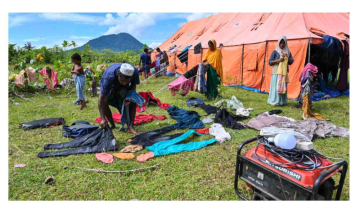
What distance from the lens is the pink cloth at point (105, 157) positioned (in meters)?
3.00

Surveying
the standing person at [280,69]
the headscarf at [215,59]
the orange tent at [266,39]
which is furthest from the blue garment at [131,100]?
the standing person at [280,69]

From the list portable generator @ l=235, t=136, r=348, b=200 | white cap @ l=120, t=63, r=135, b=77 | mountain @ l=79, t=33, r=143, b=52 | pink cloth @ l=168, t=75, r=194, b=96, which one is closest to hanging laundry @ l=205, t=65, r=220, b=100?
pink cloth @ l=168, t=75, r=194, b=96

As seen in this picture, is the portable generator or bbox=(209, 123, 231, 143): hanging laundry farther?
bbox=(209, 123, 231, 143): hanging laundry

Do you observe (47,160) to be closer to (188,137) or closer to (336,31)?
(188,137)

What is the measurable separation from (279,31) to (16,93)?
31.9ft

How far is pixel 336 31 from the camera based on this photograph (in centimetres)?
751

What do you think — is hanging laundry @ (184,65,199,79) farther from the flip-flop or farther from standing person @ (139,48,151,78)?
standing person @ (139,48,151,78)

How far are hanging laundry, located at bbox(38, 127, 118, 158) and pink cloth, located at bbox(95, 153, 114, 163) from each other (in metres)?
0.17

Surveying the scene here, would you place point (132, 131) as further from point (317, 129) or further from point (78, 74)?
point (317, 129)

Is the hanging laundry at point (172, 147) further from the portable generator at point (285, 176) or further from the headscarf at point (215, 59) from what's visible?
the headscarf at point (215, 59)

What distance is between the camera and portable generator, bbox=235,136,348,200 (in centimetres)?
170

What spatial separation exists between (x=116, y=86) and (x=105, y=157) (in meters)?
1.26

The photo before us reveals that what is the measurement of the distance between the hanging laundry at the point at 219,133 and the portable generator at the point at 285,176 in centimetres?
150

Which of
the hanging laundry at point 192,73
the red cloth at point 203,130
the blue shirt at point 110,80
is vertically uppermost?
the hanging laundry at point 192,73
